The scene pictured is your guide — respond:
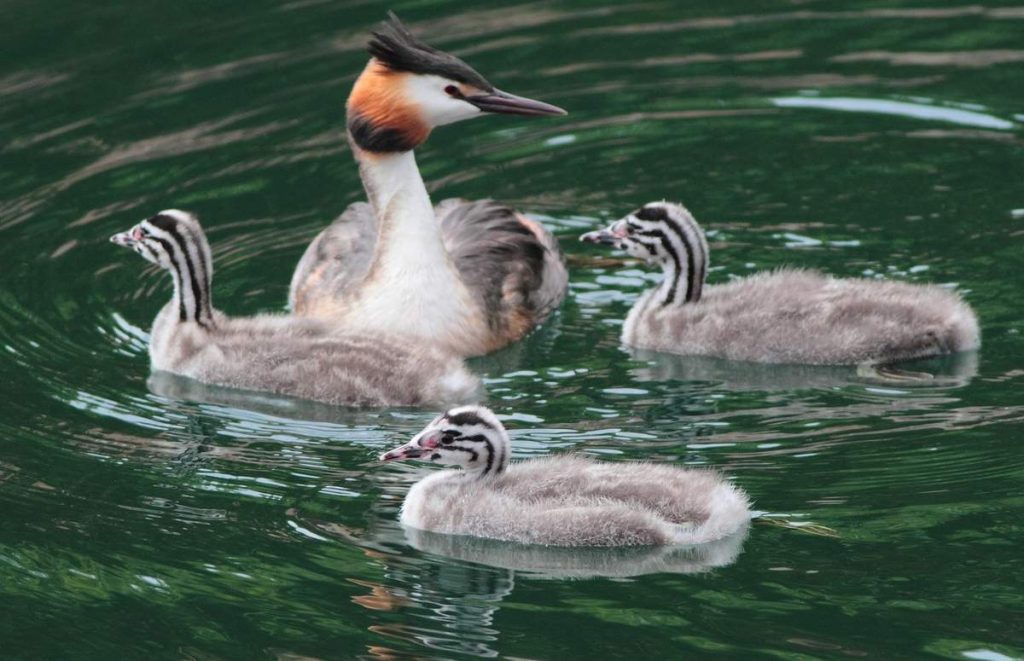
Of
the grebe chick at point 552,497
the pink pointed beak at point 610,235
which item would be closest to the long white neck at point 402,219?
the pink pointed beak at point 610,235

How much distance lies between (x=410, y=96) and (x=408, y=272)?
1.02 m

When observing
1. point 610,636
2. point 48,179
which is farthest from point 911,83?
point 610,636

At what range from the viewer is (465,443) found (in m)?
9.70

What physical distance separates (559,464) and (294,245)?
5122mm

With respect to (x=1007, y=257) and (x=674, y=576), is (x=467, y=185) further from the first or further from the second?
(x=674, y=576)

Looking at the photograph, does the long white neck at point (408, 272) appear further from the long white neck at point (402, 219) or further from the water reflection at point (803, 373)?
the water reflection at point (803, 373)

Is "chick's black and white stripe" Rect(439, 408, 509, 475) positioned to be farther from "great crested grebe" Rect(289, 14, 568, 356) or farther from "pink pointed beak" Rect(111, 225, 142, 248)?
"pink pointed beak" Rect(111, 225, 142, 248)

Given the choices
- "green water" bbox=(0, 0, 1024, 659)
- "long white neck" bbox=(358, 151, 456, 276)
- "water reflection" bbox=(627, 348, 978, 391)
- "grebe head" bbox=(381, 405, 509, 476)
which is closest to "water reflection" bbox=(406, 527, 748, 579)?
"green water" bbox=(0, 0, 1024, 659)

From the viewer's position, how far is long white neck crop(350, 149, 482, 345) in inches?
491

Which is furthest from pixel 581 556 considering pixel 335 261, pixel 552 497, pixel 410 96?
pixel 335 261

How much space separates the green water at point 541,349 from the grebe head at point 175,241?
69 cm

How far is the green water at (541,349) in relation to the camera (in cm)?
887

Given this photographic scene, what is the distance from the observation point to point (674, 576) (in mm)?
9188

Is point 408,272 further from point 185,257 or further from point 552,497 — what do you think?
point 552,497
